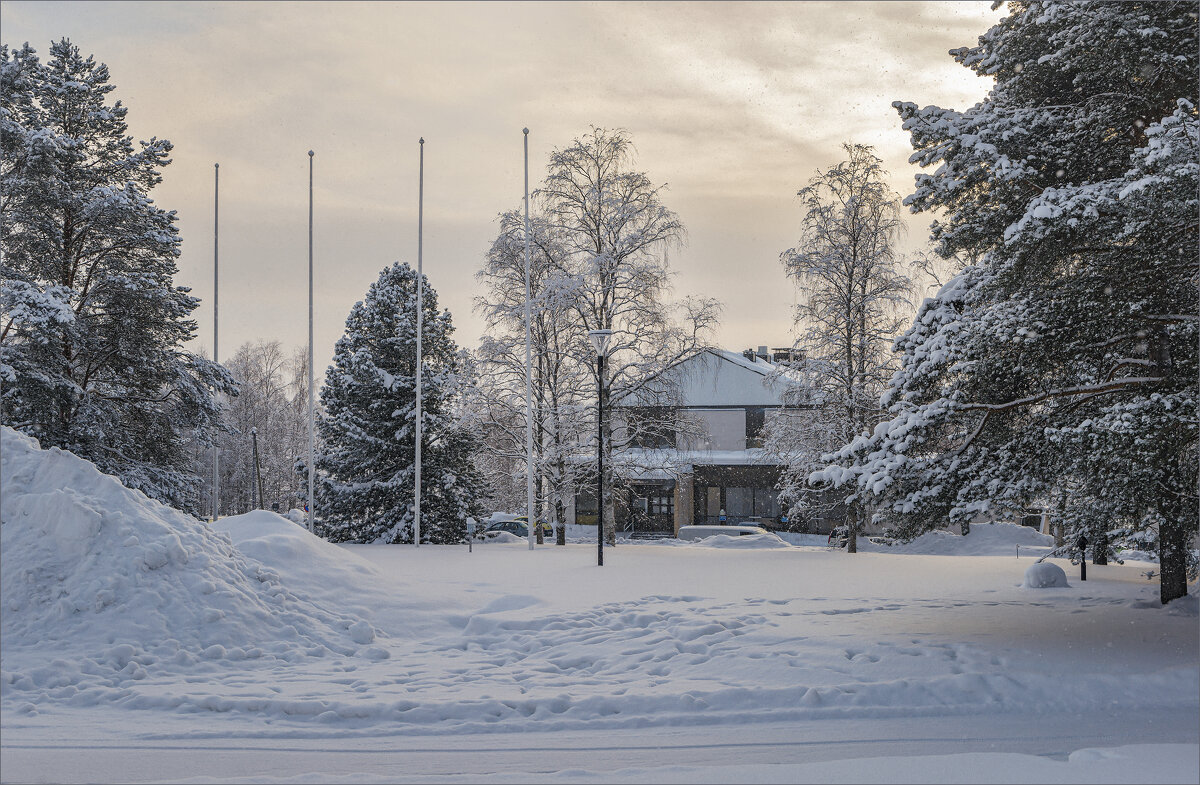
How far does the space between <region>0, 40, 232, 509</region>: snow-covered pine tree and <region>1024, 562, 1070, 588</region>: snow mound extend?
20.7 meters

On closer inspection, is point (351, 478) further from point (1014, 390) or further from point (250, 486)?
point (250, 486)

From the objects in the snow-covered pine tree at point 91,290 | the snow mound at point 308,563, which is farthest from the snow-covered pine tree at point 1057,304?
the snow-covered pine tree at point 91,290

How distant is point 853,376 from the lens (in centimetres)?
2667

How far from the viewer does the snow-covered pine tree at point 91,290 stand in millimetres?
23766

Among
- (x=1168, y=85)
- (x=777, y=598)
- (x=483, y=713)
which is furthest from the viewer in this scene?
(x=777, y=598)

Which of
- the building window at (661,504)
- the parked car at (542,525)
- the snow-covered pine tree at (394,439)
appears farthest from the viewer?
the building window at (661,504)

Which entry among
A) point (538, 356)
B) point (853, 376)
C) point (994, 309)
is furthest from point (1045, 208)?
point (538, 356)

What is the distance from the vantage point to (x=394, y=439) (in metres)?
32.0

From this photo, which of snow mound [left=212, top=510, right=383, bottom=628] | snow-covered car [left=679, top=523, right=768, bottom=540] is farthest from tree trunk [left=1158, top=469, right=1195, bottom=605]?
snow-covered car [left=679, top=523, right=768, bottom=540]

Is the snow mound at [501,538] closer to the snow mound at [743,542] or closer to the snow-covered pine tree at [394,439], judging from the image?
the snow-covered pine tree at [394,439]

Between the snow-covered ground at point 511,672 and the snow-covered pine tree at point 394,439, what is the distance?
15.4 m

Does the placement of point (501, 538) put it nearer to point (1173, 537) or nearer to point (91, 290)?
point (91, 290)

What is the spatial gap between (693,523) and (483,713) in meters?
41.2

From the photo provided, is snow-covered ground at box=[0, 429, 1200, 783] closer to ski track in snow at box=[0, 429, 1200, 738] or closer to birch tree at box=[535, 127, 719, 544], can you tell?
ski track in snow at box=[0, 429, 1200, 738]
